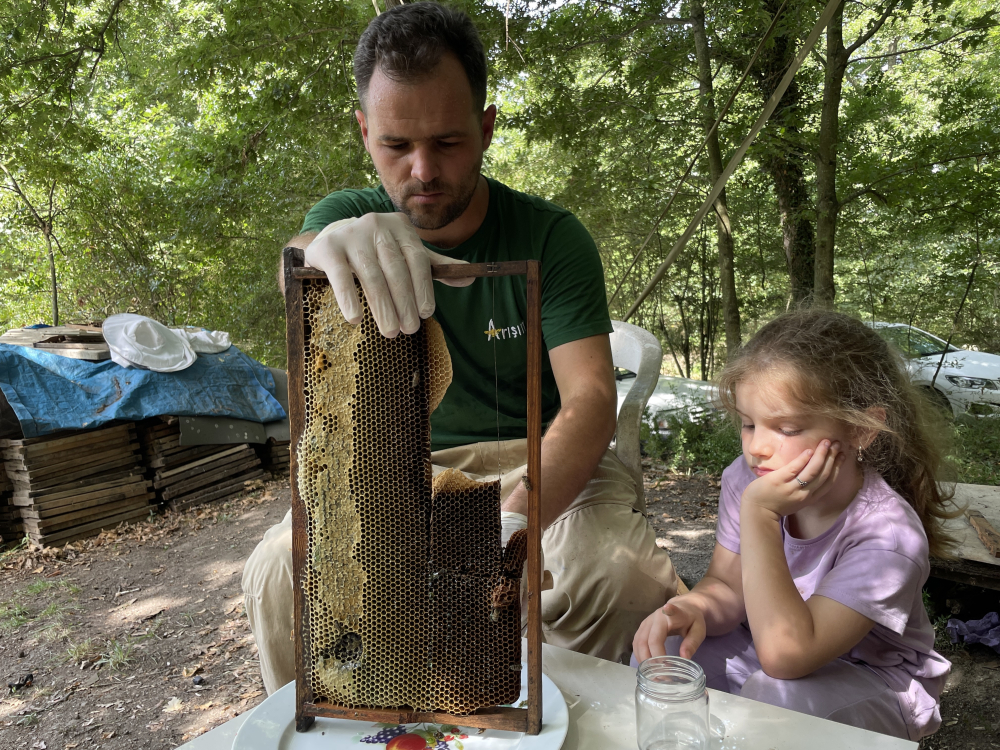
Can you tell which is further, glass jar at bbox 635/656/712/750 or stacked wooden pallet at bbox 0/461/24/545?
stacked wooden pallet at bbox 0/461/24/545

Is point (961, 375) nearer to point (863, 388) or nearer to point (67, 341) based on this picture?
point (863, 388)

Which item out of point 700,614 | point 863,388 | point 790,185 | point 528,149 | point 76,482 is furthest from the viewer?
point 528,149

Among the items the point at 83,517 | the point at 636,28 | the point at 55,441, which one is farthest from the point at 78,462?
the point at 636,28

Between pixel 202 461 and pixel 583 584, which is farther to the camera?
pixel 202 461

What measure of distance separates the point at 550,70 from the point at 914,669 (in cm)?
499

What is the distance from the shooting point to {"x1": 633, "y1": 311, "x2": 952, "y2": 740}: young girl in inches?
57.1

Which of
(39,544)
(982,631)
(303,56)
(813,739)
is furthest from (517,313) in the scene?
(39,544)

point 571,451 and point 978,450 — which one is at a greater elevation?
point 571,451

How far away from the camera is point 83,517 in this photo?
5.34m

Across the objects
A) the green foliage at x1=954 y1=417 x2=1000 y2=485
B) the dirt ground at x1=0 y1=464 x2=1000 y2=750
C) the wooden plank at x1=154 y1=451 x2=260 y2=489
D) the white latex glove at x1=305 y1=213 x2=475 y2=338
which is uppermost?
the white latex glove at x1=305 y1=213 x2=475 y2=338

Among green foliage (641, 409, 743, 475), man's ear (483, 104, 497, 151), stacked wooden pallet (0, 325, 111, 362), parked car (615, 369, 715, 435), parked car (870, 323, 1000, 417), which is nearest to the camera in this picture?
man's ear (483, 104, 497, 151)

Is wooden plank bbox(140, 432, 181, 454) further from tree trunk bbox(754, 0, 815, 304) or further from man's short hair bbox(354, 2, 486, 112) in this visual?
tree trunk bbox(754, 0, 815, 304)

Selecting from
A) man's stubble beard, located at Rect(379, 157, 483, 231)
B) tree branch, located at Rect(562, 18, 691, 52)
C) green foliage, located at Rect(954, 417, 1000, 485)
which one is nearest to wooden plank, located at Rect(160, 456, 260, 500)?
tree branch, located at Rect(562, 18, 691, 52)

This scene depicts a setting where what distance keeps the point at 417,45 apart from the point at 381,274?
3.84 ft
